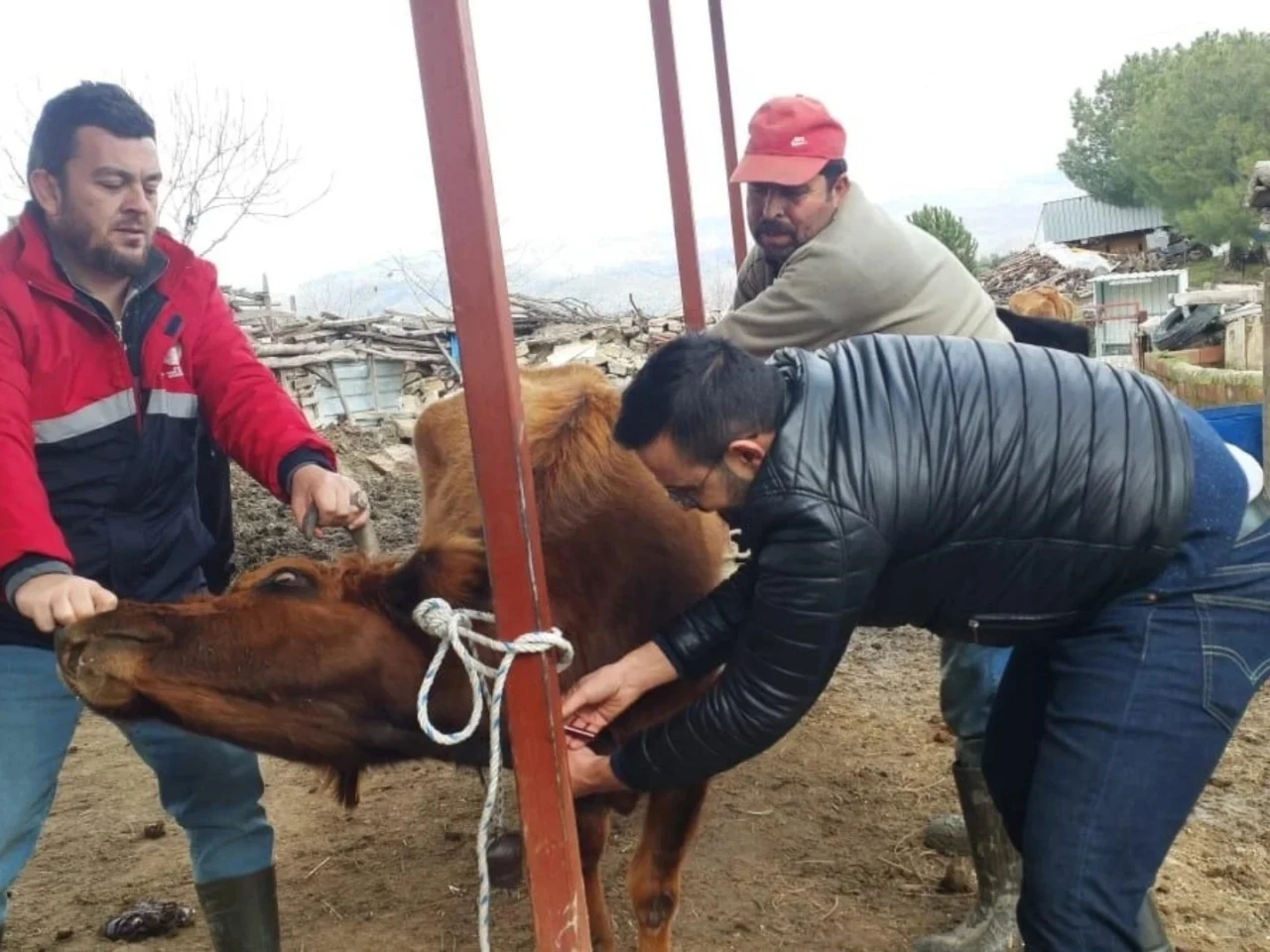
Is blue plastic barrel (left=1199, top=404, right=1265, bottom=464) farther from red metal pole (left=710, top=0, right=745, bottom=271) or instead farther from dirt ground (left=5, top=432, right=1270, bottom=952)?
red metal pole (left=710, top=0, right=745, bottom=271)

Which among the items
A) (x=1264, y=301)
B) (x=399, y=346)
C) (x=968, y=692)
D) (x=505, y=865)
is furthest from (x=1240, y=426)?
(x=399, y=346)

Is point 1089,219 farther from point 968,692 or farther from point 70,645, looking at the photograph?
point 70,645

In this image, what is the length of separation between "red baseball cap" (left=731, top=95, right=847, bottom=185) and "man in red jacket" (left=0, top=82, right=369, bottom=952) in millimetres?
1465

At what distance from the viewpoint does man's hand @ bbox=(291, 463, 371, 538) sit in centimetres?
290

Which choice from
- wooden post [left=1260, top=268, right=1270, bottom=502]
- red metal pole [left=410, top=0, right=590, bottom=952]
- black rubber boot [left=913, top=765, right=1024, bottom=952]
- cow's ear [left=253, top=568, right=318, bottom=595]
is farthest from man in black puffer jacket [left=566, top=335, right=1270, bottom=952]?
wooden post [left=1260, top=268, right=1270, bottom=502]

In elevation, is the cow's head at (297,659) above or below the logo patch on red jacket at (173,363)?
below

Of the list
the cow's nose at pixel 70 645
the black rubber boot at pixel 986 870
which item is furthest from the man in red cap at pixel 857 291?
the cow's nose at pixel 70 645

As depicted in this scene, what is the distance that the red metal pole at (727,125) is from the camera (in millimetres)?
5098

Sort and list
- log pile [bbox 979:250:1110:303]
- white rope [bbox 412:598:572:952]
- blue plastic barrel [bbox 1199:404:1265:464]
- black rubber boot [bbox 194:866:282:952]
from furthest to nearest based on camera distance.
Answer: log pile [bbox 979:250:1110:303] < blue plastic barrel [bbox 1199:404:1265:464] < black rubber boot [bbox 194:866:282:952] < white rope [bbox 412:598:572:952]

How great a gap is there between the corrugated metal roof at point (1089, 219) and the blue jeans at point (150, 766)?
62214 millimetres

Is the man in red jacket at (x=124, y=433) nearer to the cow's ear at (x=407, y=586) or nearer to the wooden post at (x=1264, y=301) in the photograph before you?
the cow's ear at (x=407, y=586)

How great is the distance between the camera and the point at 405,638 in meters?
2.65

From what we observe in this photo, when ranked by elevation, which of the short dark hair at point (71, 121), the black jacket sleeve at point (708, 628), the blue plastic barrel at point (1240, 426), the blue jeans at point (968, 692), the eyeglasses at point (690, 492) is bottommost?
the blue jeans at point (968, 692)

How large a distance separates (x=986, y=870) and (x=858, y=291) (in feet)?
5.83
